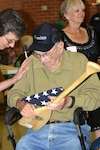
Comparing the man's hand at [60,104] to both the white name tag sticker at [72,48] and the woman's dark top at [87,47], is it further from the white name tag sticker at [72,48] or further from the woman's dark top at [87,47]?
the woman's dark top at [87,47]

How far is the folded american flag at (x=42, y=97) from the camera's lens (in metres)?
1.94

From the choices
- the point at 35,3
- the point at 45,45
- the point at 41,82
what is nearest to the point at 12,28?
the point at 45,45

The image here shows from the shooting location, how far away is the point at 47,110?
6.57ft

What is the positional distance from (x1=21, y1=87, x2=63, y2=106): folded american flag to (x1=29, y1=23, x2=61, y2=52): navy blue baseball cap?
10.4 inches

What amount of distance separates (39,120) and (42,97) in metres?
0.19

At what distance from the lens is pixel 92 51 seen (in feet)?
9.20

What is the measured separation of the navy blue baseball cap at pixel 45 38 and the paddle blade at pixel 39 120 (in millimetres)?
381

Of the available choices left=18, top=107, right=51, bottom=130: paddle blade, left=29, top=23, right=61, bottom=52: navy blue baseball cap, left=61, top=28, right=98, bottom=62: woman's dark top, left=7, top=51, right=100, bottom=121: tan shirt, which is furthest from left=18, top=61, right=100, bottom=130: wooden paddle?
left=61, top=28, right=98, bottom=62: woman's dark top

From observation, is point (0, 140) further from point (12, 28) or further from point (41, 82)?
point (12, 28)

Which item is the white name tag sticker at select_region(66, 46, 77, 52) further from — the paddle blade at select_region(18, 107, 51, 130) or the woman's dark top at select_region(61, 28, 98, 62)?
the paddle blade at select_region(18, 107, 51, 130)

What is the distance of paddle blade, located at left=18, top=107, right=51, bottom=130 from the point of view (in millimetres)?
2008

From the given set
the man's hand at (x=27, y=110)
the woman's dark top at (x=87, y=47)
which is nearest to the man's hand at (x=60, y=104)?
the man's hand at (x=27, y=110)

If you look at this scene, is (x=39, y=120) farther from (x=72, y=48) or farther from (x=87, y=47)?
(x=87, y=47)

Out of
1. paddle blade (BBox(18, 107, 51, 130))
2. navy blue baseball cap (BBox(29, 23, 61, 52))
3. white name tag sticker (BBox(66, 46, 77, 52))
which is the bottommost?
paddle blade (BBox(18, 107, 51, 130))
